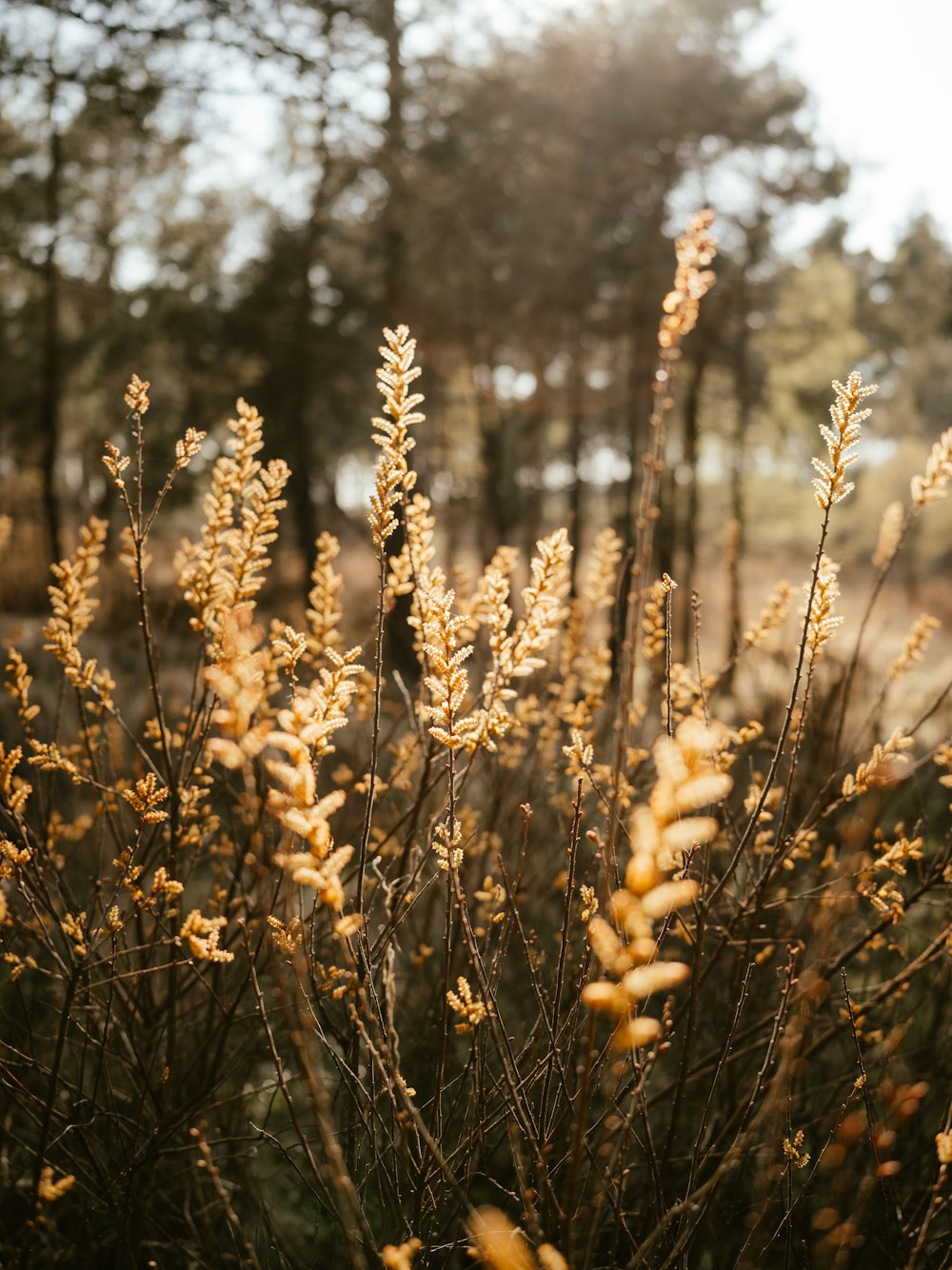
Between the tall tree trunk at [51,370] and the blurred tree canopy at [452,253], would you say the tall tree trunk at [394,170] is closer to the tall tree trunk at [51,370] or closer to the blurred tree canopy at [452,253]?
the blurred tree canopy at [452,253]

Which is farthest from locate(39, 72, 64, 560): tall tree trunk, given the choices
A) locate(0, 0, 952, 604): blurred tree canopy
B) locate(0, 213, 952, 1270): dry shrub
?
locate(0, 213, 952, 1270): dry shrub

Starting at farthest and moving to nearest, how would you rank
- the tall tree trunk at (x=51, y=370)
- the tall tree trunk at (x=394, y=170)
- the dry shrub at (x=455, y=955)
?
the tall tree trunk at (x=51, y=370) < the tall tree trunk at (x=394, y=170) < the dry shrub at (x=455, y=955)

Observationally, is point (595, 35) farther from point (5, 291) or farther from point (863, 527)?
point (863, 527)

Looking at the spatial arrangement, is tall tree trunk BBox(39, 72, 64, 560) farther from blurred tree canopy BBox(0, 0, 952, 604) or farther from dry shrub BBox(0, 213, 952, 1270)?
dry shrub BBox(0, 213, 952, 1270)

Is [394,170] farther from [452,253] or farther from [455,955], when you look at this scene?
[455,955]

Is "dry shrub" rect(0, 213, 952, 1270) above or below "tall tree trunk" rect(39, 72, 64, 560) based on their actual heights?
below

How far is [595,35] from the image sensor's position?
12.4m

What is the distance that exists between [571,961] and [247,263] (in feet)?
42.5

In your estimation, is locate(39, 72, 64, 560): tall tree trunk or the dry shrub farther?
locate(39, 72, 64, 560): tall tree trunk

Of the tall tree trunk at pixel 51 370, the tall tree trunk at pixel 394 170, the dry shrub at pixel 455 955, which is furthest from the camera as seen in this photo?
the tall tree trunk at pixel 51 370

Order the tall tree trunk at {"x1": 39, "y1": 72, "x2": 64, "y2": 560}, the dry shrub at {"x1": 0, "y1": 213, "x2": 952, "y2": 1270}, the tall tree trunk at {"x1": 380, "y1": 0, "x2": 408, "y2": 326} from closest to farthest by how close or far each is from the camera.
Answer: the dry shrub at {"x1": 0, "y1": 213, "x2": 952, "y2": 1270}, the tall tree trunk at {"x1": 380, "y1": 0, "x2": 408, "y2": 326}, the tall tree trunk at {"x1": 39, "y1": 72, "x2": 64, "y2": 560}

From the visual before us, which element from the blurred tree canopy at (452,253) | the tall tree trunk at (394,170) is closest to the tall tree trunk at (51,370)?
the blurred tree canopy at (452,253)

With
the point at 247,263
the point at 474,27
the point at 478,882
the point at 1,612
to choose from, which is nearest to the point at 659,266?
the point at 474,27

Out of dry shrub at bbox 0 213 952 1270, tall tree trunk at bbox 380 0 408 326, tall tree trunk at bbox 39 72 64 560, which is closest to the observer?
dry shrub at bbox 0 213 952 1270
